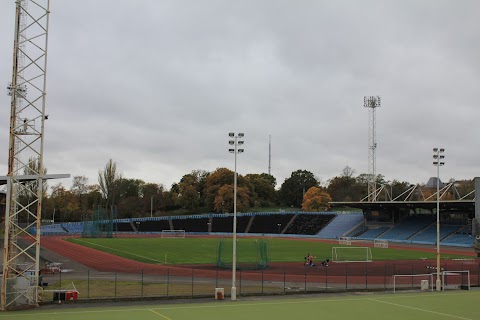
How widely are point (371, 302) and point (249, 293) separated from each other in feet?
23.7

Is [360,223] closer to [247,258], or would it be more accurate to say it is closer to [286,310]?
[247,258]

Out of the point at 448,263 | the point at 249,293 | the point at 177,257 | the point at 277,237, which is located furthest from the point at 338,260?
the point at 277,237

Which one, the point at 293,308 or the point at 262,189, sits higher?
the point at 262,189

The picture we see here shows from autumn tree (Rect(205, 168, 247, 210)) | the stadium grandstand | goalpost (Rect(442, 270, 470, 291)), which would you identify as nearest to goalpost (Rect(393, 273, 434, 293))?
goalpost (Rect(442, 270, 470, 291))

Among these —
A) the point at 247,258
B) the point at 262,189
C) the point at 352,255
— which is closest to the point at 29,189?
the point at 247,258

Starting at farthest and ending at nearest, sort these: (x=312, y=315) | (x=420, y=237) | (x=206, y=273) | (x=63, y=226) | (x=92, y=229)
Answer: (x=63, y=226) < (x=92, y=229) < (x=420, y=237) < (x=206, y=273) < (x=312, y=315)

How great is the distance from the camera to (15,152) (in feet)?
83.5

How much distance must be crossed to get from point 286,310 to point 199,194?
126378 mm

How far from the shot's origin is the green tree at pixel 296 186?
169 metres

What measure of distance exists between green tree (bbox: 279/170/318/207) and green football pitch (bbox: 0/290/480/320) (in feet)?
457

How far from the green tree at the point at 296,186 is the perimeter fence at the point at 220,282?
119644 millimetres

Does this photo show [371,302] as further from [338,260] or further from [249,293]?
[338,260]

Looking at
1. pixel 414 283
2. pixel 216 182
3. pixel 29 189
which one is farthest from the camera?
pixel 216 182

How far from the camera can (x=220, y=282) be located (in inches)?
1438
